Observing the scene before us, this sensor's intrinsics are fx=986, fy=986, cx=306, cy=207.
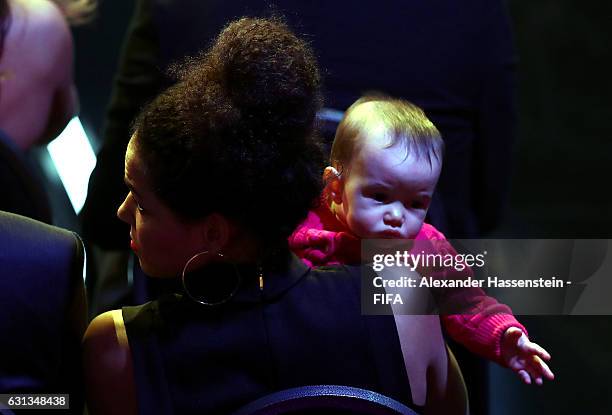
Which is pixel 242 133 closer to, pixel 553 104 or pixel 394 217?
pixel 394 217

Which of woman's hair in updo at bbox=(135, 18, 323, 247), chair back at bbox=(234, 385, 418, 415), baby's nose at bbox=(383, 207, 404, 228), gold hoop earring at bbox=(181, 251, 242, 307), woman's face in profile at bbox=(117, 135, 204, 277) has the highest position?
woman's hair in updo at bbox=(135, 18, 323, 247)

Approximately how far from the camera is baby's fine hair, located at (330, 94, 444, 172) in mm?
1568

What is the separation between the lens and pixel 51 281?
1.17 m

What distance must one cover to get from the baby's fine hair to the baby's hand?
1.02ft

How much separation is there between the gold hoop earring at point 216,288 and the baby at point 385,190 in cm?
30

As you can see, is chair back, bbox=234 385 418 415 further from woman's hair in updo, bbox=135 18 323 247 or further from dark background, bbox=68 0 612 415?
dark background, bbox=68 0 612 415

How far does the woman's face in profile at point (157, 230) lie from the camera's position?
1.28 metres

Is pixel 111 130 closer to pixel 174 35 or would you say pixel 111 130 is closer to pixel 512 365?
pixel 174 35

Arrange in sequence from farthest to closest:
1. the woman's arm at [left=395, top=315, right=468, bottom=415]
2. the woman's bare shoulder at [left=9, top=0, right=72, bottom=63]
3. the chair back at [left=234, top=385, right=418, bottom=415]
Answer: the woman's bare shoulder at [left=9, top=0, right=72, bottom=63], the woman's arm at [left=395, top=315, right=468, bottom=415], the chair back at [left=234, top=385, right=418, bottom=415]

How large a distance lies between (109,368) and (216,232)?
218mm

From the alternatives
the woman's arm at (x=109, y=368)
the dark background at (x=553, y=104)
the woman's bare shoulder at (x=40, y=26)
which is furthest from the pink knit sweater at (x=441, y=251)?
the dark background at (x=553, y=104)

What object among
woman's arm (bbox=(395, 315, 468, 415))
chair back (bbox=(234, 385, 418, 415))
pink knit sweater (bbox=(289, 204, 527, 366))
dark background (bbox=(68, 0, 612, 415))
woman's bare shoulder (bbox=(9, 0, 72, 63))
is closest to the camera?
chair back (bbox=(234, 385, 418, 415))

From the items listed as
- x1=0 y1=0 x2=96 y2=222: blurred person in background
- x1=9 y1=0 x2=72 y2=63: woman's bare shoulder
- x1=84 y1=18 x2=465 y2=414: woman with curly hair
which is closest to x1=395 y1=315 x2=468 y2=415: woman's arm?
x1=84 y1=18 x2=465 y2=414: woman with curly hair

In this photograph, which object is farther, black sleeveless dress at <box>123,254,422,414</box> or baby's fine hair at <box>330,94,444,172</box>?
baby's fine hair at <box>330,94,444,172</box>
